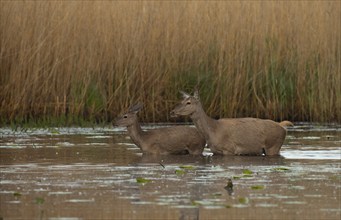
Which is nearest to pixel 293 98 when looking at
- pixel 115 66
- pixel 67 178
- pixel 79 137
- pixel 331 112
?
pixel 331 112

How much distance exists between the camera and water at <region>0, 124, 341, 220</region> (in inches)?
330

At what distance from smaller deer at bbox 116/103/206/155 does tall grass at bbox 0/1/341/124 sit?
9.04ft

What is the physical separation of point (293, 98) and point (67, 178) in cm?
743

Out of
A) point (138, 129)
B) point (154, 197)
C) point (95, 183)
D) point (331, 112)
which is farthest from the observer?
point (331, 112)

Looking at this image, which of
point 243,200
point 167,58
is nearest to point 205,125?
point 167,58

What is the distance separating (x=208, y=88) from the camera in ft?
56.7

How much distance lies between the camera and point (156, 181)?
10.3m

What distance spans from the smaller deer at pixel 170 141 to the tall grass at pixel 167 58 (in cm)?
276

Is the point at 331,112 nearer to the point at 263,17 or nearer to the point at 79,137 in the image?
the point at 263,17

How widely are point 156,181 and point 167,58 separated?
23.3 feet

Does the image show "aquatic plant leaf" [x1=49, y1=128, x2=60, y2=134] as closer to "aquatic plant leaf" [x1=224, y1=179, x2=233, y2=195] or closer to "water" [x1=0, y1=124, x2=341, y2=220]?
"water" [x1=0, y1=124, x2=341, y2=220]

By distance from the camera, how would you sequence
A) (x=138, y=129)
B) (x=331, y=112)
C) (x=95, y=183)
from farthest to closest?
(x=331, y=112) → (x=138, y=129) → (x=95, y=183)

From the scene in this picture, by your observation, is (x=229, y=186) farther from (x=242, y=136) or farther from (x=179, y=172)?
(x=242, y=136)

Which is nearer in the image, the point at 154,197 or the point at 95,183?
the point at 154,197
